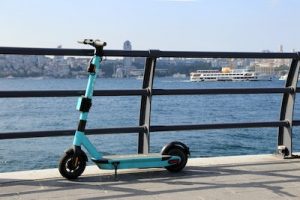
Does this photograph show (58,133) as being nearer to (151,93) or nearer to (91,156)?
(91,156)

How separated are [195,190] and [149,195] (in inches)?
17.2

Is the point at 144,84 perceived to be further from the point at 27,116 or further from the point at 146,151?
the point at 27,116

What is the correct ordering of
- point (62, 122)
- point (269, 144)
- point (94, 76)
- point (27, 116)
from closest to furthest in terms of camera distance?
point (94, 76) < point (269, 144) < point (62, 122) < point (27, 116)

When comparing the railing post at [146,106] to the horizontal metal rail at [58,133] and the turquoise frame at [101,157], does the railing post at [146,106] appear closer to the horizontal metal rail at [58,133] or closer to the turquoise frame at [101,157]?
the horizontal metal rail at [58,133]

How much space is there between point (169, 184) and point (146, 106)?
115 centimetres

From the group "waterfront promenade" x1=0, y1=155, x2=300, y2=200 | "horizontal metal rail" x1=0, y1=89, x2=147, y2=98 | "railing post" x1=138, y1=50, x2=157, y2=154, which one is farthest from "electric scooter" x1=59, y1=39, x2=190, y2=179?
"railing post" x1=138, y1=50, x2=157, y2=154

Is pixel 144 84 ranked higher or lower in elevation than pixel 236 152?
higher

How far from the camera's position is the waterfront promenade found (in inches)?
177

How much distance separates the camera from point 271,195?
4.49 meters

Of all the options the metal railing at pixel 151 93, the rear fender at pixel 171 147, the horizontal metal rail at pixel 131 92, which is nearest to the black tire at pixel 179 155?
the rear fender at pixel 171 147

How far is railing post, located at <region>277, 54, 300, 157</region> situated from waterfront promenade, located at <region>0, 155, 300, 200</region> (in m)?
0.49

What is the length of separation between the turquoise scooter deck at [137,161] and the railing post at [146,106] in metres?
0.42

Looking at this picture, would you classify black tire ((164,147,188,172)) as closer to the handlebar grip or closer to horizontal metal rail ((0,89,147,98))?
horizontal metal rail ((0,89,147,98))

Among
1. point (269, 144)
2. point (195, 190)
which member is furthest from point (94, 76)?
point (269, 144)
